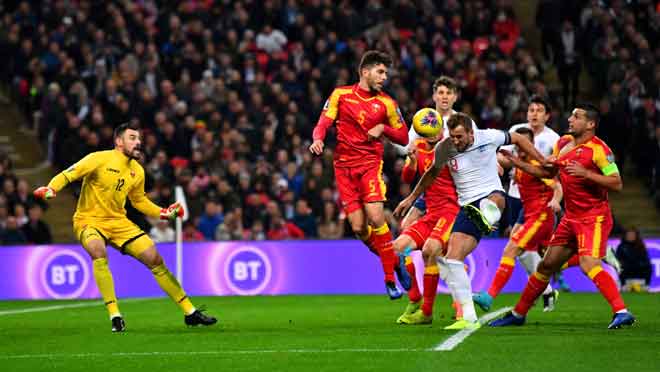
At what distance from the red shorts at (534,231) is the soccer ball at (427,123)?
2.61m

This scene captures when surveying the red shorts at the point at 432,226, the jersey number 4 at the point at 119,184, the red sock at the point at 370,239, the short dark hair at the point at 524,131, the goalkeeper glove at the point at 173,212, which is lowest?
the red sock at the point at 370,239

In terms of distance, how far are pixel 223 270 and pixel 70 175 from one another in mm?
8956

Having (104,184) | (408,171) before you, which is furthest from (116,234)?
(408,171)

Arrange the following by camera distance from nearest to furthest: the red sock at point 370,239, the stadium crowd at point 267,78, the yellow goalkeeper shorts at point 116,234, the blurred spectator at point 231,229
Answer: the yellow goalkeeper shorts at point 116,234, the red sock at point 370,239, the blurred spectator at point 231,229, the stadium crowd at point 267,78

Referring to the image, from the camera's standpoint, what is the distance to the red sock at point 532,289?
12.2 meters

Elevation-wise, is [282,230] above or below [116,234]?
below

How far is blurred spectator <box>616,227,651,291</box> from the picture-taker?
2039cm

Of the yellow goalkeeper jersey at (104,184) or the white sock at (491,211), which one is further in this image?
the yellow goalkeeper jersey at (104,184)

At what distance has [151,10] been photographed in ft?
92.4

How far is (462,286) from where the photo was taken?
11695mm

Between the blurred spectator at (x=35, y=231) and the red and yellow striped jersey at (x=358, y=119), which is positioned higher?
the red and yellow striped jersey at (x=358, y=119)

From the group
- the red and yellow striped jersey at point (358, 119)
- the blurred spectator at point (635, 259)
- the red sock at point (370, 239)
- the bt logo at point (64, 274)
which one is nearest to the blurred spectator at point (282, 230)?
the bt logo at point (64, 274)

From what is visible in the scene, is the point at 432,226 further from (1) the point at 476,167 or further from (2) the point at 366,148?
(2) the point at 366,148

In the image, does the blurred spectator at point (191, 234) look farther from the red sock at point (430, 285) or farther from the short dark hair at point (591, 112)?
the short dark hair at point (591, 112)
